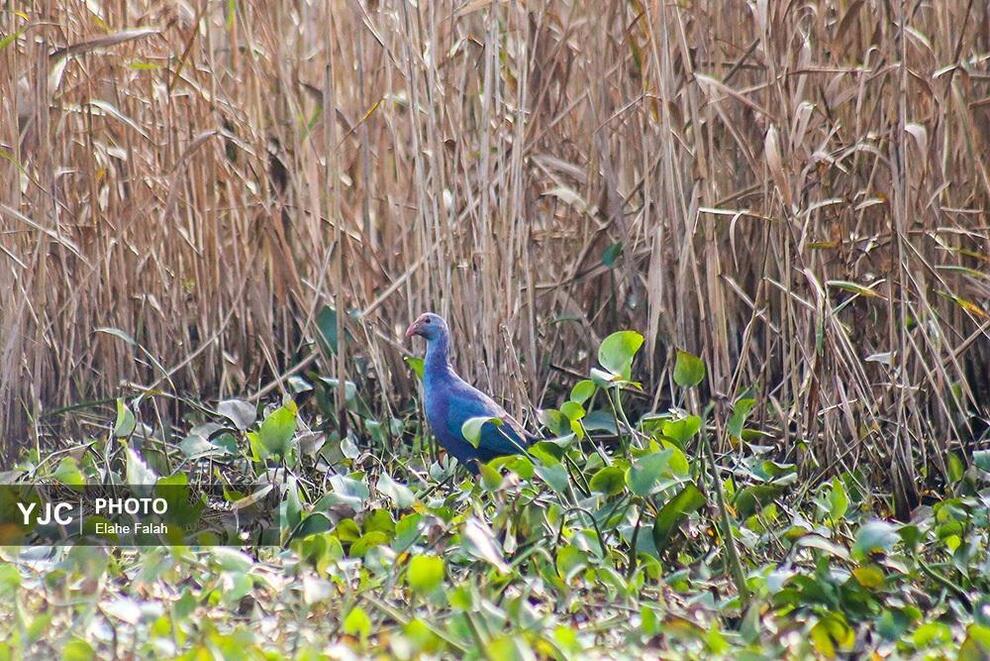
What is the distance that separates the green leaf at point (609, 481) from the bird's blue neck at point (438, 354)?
966 mm

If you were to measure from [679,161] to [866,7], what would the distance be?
718 mm

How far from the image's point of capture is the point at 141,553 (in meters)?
3.03

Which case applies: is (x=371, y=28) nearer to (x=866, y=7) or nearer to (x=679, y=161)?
(x=679, y=161)

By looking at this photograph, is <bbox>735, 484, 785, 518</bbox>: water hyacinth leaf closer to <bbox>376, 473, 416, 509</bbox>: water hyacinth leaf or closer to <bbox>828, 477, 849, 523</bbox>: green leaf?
<bbox>828, 477, 849, 523</bbox>: green leaf

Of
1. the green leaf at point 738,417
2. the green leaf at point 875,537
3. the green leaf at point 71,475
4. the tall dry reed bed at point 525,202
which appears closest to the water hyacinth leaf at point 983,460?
the tall dry reed bed at point 525,202

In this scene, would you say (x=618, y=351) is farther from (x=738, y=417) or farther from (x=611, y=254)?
(x=611, y=254)

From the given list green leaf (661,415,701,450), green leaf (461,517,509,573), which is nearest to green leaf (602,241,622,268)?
green leaf (661,415,701,450)

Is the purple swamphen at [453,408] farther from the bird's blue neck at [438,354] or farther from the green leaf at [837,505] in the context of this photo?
the green leaf at [837,505]

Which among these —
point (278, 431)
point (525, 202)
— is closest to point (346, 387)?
point (278, 431)

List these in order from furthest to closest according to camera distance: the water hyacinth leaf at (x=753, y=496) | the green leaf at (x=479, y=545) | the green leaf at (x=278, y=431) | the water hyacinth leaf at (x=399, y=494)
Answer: the green leaf at (x=278, y=431) < the water hyacinth leaf at (x=753, y=496) < the water hyacinth leaf at (x=399, y=494) < the green leaf at (x=479, y=545)

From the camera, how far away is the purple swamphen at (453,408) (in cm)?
362
